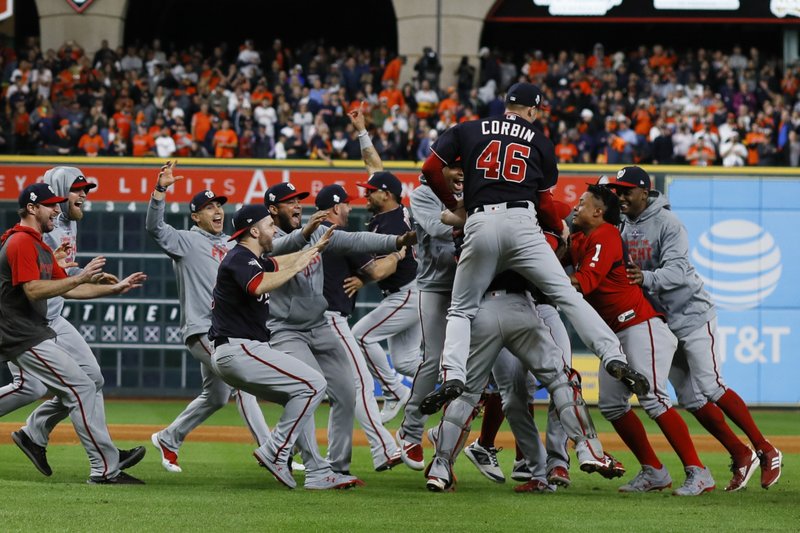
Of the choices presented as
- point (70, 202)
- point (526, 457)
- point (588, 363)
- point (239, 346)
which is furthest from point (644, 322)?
point (588, 363)

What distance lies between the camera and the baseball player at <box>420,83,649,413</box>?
746 centimetres

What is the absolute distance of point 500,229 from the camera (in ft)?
24.5

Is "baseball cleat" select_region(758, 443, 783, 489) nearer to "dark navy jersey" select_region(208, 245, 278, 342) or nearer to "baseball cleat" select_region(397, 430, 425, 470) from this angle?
"baseball cleat" select_region(397, 430, 425, 470)

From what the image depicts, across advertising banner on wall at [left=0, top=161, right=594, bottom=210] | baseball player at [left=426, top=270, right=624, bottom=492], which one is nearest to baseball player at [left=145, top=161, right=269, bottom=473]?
baseball player at [left=426, top=270, right=624, bottom=492]

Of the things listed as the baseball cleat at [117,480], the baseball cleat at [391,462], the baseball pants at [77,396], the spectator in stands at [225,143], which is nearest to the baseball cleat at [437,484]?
the baseball cleat at [391,462]

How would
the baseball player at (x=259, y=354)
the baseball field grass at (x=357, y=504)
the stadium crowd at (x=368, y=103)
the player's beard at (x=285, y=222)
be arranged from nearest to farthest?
1. the baseball field grass at (x=357, y=504)
2. the baseball player at (x=259, y=354)
3. the player's beard at (x=285, y=222)
4. the stadium crowd at (x=368, y=103)

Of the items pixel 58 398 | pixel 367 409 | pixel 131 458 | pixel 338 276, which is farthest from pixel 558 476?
pixel 58 398

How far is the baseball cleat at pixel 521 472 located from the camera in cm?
888

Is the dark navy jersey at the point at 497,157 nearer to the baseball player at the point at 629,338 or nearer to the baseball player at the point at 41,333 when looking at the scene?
the baseball player at the point at 629,338

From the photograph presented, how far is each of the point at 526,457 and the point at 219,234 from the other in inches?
115

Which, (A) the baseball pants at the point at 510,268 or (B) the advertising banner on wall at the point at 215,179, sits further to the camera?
(B) the advertising banner on wall at the point at 215,179

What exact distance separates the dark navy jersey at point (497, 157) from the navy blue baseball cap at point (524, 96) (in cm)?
15

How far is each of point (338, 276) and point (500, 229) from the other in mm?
2477

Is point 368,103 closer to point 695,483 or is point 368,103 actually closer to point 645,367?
point 645,367
